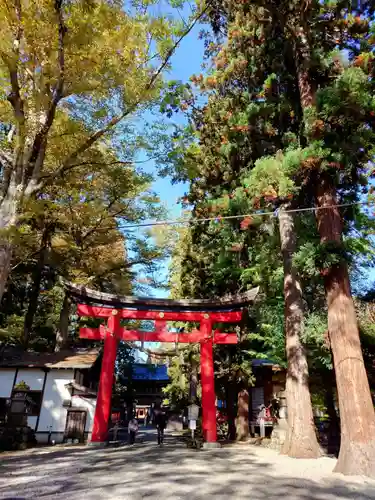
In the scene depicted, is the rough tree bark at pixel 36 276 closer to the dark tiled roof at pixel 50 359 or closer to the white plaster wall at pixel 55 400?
the dark tiled roof at pixel 50 359

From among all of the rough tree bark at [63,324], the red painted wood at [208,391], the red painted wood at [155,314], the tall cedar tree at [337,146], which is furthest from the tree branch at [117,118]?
the rough tree bark at [63,324]

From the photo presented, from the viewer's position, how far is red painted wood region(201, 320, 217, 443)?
1027 cm

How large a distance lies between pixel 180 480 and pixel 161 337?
6.51 m

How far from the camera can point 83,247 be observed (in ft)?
51.9

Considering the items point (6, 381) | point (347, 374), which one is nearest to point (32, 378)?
point (6, 381)

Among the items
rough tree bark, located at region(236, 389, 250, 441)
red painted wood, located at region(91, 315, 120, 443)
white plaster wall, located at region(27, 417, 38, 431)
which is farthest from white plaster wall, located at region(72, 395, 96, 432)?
rough tree bark, located at region(236, 389, 250, 441)

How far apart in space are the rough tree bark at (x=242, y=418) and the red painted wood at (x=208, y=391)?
11.1ft

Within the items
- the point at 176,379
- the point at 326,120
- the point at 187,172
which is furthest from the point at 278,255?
the point at 176,379

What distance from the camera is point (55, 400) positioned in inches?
544

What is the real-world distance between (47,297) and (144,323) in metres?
6.73

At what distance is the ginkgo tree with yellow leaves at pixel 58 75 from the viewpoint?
6.25 meters

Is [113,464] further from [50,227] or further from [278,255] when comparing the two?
[50,227]

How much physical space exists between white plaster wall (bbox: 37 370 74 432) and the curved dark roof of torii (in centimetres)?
456

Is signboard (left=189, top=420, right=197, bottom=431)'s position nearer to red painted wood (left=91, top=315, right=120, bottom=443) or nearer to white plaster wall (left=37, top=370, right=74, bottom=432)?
red painted wood (left=91, top=315, right=120, bottom=443)
